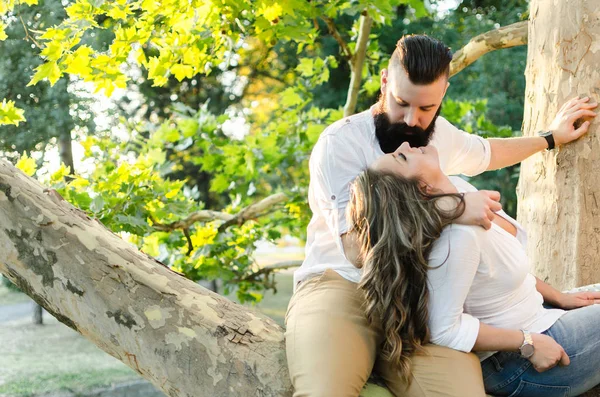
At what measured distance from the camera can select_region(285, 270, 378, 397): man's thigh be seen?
5.16 feet

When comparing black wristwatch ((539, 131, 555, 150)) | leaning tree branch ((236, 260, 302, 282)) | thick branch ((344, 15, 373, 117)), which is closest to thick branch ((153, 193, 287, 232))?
leaning tree branch ((236, 260, 302, 282))

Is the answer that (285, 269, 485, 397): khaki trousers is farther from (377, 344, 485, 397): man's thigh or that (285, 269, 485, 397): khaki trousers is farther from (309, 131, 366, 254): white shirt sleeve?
(309, 131, 366, 254): white shirt sleeve

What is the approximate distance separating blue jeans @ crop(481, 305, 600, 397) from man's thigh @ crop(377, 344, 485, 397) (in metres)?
0.11

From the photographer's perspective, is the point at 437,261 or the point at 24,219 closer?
the point at 437,261

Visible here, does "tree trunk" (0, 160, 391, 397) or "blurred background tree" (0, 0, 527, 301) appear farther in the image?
"blurred background tree" (0, 0, 527, 301)

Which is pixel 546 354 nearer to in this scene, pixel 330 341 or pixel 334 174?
pixel 330 341

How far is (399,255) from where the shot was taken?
5.52ft

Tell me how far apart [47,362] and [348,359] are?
498 cm

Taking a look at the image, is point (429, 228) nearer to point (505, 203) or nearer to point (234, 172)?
point (234, 172)

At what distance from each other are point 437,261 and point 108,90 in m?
1.88

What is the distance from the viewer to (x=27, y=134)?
4.39 metres

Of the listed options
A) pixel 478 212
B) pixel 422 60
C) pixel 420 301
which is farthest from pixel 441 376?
pixel 422 60

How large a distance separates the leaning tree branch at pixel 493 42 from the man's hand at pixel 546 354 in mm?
1617

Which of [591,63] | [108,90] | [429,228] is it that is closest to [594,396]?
[429,228]
